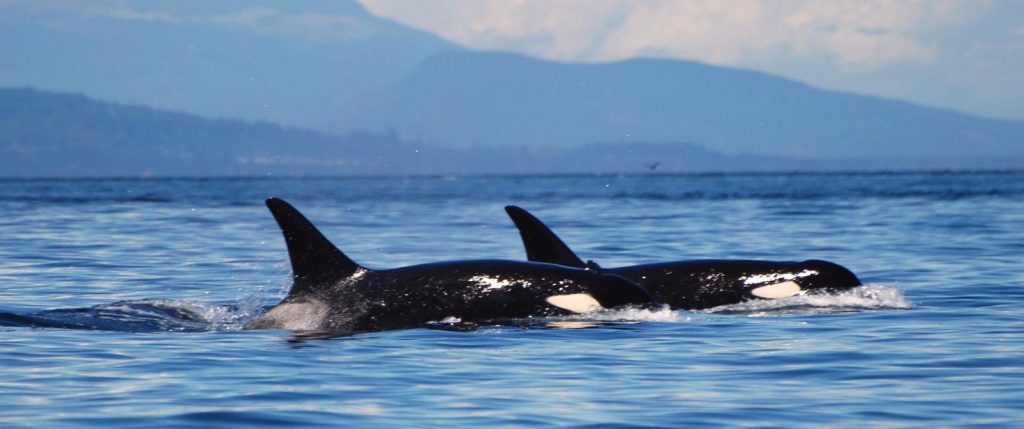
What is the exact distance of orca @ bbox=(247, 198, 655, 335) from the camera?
12.5 metres

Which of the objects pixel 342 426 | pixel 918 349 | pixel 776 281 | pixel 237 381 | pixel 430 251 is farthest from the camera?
pixel 430 251

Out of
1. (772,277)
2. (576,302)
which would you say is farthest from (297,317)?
(772,277)

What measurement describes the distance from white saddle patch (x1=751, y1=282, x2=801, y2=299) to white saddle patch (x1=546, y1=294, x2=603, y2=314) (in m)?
2.61

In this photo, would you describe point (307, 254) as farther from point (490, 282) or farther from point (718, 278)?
point (718, 278)

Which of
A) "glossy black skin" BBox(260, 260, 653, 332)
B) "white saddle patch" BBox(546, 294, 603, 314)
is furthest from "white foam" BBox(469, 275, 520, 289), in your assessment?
"white saddle patch" BBox(546, 294, 603, 314)

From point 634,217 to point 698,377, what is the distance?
108 ft

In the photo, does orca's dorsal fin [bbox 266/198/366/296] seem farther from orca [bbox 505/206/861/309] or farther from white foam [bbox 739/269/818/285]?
white foam [bbox 739/269/818/285]

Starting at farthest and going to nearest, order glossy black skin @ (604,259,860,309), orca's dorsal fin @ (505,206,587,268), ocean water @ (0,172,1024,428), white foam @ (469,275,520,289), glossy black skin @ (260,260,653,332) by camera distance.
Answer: glossy black skin @ (604,259,860,309) → orca's dorsal fin @ (505,206,587,268) → white foam @ (469,275,520,289) → glossy black skin @ (260,260,653,332) → ocean water @ (0,172,1024,428)

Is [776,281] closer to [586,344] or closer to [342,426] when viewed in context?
[586,344]

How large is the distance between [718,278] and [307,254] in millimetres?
4341

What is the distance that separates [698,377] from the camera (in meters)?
10.4

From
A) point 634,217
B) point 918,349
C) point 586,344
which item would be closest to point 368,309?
point 586,344

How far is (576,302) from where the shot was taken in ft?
42.3

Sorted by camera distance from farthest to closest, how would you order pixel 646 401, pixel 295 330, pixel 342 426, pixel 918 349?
pixel 295 330, pixel 918 349, pixel 646 401, pixel 342 426
